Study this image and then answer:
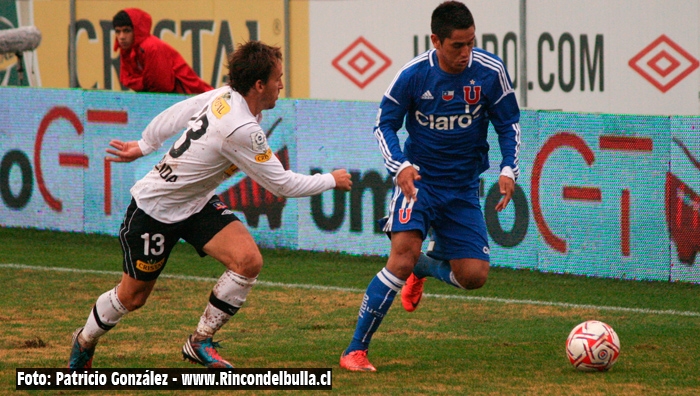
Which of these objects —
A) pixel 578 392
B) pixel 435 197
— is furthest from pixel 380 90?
pixel 578 392

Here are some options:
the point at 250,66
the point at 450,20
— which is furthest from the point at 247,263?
the point at 450,20

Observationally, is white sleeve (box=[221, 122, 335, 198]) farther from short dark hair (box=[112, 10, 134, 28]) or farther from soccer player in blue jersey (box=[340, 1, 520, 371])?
short dark hair (box=[112, 10, 134, 28])

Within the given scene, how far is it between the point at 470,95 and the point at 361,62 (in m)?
7.74

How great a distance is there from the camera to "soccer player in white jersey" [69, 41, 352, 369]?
6.26m

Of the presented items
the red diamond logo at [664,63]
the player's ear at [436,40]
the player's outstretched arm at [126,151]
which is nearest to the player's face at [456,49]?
the player's ear at [436,40]

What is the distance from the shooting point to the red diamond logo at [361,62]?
14.3 meters

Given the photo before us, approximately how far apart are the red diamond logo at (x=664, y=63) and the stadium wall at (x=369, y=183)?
8.15 feet

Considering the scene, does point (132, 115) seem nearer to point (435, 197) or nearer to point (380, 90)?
point (380, 90)

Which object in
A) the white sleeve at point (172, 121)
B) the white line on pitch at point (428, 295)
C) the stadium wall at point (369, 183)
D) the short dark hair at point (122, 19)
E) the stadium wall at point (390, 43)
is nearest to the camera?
the white sleeve at point (172, 121)

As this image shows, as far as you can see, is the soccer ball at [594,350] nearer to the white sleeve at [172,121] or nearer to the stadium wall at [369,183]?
the white sleeve at [172,121]

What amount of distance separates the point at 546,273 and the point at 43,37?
8.97m

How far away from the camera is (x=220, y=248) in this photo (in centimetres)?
648

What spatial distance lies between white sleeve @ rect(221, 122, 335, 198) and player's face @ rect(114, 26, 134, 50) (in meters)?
6.78

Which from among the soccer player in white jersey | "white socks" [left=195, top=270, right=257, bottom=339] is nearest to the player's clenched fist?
the soccer player in white jersey
